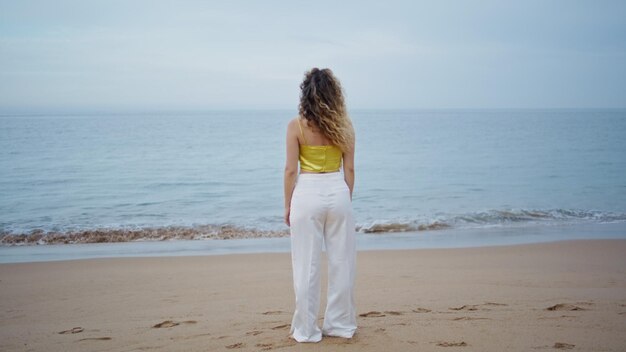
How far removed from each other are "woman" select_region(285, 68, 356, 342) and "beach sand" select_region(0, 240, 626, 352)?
41 centimetres

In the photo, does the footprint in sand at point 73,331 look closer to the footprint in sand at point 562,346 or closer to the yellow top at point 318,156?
the yellow top at point 318,156

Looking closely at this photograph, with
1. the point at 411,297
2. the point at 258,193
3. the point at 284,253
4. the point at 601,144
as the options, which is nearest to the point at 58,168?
the point at 258,193

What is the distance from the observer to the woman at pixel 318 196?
3881mm

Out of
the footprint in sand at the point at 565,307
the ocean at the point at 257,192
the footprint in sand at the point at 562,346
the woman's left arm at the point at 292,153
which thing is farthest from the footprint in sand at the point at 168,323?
the ocean at the point at 257,192

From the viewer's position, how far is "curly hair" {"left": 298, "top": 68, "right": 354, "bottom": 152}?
Result: 384 centimetres

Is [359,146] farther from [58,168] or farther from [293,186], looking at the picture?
[293,186]

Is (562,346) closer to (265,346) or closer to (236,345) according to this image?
(265,346)

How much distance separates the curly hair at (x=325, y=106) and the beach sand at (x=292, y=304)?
65.7 inches

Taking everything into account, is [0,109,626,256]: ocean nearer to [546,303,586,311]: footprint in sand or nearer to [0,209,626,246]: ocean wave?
[0,209,626,246]: ocean wave

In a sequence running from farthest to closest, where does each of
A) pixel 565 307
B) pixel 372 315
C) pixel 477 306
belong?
pixel 477 306
pixel 565 307
pixel 372 315

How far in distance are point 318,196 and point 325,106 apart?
27.0 inches

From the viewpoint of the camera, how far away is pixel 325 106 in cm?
382

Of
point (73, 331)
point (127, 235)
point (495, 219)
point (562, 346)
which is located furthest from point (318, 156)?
point (495, 219)

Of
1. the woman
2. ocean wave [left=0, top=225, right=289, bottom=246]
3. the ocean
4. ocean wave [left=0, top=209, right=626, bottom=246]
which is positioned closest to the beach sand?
the woman
